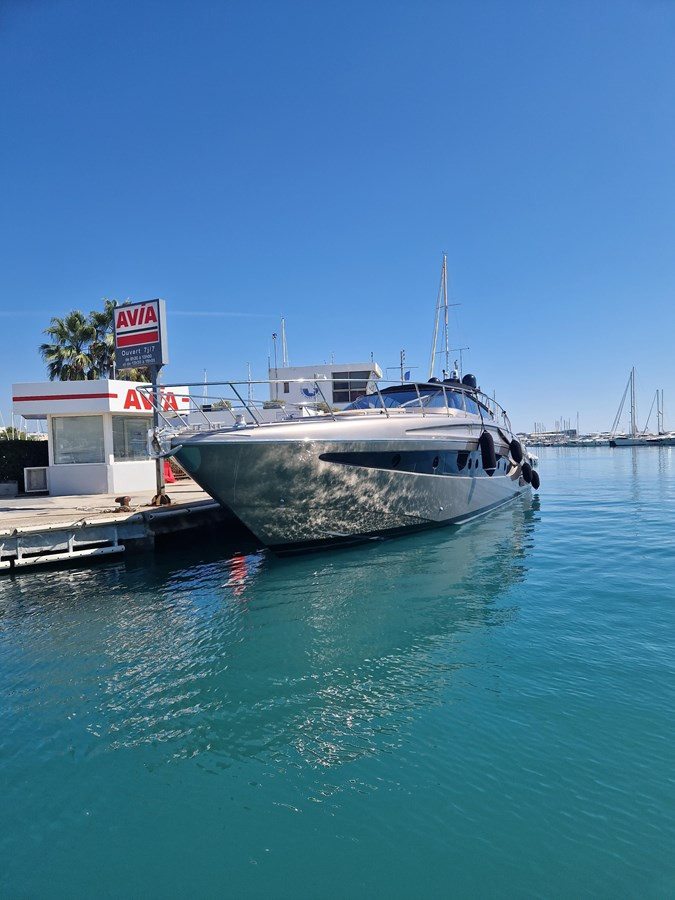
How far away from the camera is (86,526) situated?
35.6 feet

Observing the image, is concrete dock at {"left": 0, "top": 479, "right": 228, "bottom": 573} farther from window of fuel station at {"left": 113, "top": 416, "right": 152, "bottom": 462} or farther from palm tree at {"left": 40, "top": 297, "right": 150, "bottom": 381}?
palm tree at {"left": 40, "top": 297, "right": 150, "bottom": 381}

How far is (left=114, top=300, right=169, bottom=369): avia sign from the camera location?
14016mm

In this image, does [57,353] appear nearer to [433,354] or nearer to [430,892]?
[433,354]

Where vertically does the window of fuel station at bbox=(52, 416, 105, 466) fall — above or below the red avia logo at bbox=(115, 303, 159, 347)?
below

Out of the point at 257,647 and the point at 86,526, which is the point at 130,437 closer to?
the point at 86,526

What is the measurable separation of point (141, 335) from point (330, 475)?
795cm

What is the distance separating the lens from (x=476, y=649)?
5602mm

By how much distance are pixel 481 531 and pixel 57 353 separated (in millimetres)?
28440

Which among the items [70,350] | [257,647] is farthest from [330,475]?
[70,350]

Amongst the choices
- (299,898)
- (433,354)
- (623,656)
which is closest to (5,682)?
(299,898)

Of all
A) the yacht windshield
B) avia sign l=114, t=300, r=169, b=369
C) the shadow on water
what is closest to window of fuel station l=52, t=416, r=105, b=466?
avia sign l=114, t=300, r=169, b=369

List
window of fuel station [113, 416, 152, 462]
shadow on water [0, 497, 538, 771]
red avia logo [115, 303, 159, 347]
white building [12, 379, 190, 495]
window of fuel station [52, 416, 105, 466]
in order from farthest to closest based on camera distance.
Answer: window of fuel station [113, 416, 152, 462] → window of fuel station [52, 416, 105, 466] → white building [12, 379, 190, 495] → red avia logo [115, 303, 159, 347] → shadow on water [0, 497, 538, 771]

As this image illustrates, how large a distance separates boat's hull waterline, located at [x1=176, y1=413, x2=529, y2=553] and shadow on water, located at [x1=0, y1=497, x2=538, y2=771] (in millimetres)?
667

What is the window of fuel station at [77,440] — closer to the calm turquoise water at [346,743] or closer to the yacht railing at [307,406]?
the yacht railing at [307,406]
